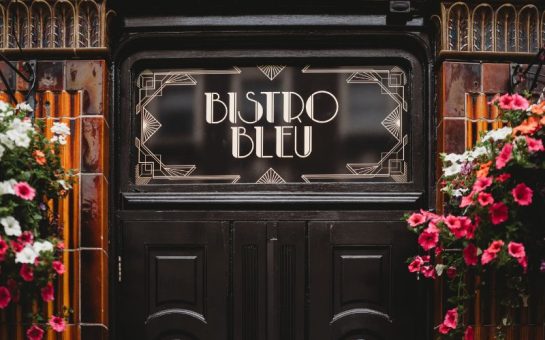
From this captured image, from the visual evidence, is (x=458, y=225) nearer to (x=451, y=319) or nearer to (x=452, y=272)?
(x=452, y=272)

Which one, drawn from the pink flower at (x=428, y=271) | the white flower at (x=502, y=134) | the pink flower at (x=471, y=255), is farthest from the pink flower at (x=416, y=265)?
the white flower at (x=502, y=134)

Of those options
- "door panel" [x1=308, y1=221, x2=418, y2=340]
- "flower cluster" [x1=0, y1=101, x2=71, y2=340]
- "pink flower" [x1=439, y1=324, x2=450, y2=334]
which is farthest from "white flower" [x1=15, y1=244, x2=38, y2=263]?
"pink flower" [x1=439, y1=324, x2=450, y2=334]

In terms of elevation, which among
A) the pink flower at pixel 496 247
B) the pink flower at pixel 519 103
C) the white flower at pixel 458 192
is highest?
the pink flower at pixel 519 103

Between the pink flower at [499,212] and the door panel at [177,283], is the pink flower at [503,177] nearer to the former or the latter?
the pink flower at [499,212]

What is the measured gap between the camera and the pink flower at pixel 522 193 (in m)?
4.68

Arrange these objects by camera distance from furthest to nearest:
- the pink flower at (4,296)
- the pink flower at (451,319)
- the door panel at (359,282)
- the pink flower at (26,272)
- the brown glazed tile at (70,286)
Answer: the door panel at (359,282), the brown glazed tile at (70,286), the pink flower at (451,319), the pink flower at (4,296), the pink flower at (26,272)

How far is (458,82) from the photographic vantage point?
18.6ft

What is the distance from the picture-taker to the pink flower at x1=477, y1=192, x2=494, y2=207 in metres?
4.68

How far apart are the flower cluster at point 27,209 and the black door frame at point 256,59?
77 centimetres

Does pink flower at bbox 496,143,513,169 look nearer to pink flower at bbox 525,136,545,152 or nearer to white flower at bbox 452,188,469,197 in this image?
pink flower at bbox 525,136,545,152

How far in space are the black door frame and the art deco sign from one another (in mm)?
94

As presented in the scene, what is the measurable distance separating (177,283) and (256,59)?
164 cm

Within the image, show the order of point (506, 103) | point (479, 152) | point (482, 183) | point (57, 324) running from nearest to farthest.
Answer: point (482, 183), point (506, 103), point (479, 152), point (57, 324)

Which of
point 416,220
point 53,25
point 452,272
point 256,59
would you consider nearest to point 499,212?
point 416,220
